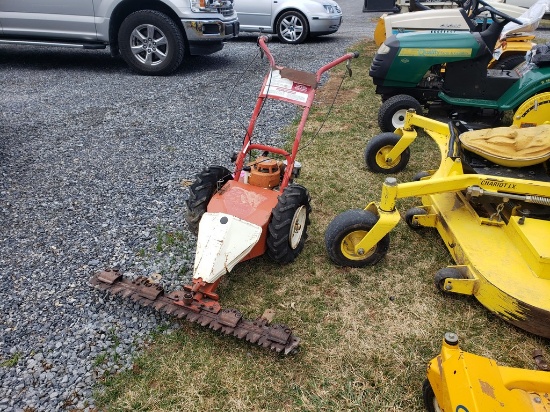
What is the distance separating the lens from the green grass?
2299 mm

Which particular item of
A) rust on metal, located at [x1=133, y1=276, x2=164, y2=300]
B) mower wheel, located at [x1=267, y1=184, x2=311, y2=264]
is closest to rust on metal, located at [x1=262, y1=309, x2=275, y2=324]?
mower wheel, located at [x1=267, y1=184, x2=311, y2=264]

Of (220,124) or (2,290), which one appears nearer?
(2,290)

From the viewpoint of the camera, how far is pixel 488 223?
3131 mm

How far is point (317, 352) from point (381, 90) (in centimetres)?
388

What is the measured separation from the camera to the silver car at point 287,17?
10.2 metres

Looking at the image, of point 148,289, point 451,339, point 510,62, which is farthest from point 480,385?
point 510,62

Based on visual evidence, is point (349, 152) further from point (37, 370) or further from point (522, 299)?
point (37, 370)

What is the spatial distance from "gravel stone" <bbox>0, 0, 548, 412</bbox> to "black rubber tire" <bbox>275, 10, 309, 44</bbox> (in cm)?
215

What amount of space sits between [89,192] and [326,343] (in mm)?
2562

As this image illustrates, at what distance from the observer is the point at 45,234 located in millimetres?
3457

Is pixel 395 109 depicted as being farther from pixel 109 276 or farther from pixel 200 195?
pixel 109 276

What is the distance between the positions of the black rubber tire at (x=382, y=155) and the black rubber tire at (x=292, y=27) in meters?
6.69

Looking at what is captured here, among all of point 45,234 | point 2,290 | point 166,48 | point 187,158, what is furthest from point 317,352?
point 166,48

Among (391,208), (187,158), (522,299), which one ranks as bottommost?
(187,158)
